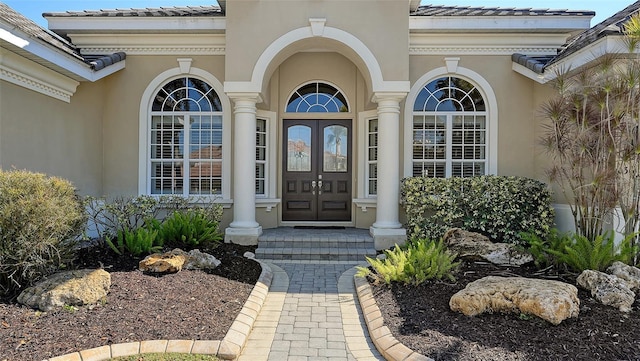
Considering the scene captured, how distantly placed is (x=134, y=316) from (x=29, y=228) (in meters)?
1.67

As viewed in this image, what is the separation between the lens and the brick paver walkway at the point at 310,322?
383 cm

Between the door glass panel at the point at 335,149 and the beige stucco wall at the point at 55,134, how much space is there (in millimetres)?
5208

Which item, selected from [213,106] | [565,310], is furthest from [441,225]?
[213,106]

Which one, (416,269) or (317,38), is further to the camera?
(317,38)

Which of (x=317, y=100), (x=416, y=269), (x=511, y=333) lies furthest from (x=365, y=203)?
(x=511, y=333)

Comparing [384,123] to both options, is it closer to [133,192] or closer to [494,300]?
[494,300]

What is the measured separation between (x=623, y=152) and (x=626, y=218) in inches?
37.4

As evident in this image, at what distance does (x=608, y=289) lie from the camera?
14.6ft

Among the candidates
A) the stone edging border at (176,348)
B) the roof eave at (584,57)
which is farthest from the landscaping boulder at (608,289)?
the stone edging border at (176,348)

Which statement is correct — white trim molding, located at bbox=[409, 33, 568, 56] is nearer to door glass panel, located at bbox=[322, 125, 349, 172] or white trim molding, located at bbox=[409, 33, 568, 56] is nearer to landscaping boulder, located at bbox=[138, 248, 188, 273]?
door glass panel, located at bbox=[322, 125, 349, 172]

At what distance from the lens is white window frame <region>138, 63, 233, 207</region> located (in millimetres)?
8922

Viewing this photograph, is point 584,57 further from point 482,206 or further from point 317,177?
point 317,177

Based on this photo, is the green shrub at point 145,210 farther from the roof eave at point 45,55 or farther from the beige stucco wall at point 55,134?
the roof eave at point 45,55

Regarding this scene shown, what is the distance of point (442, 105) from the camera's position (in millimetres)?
8984
